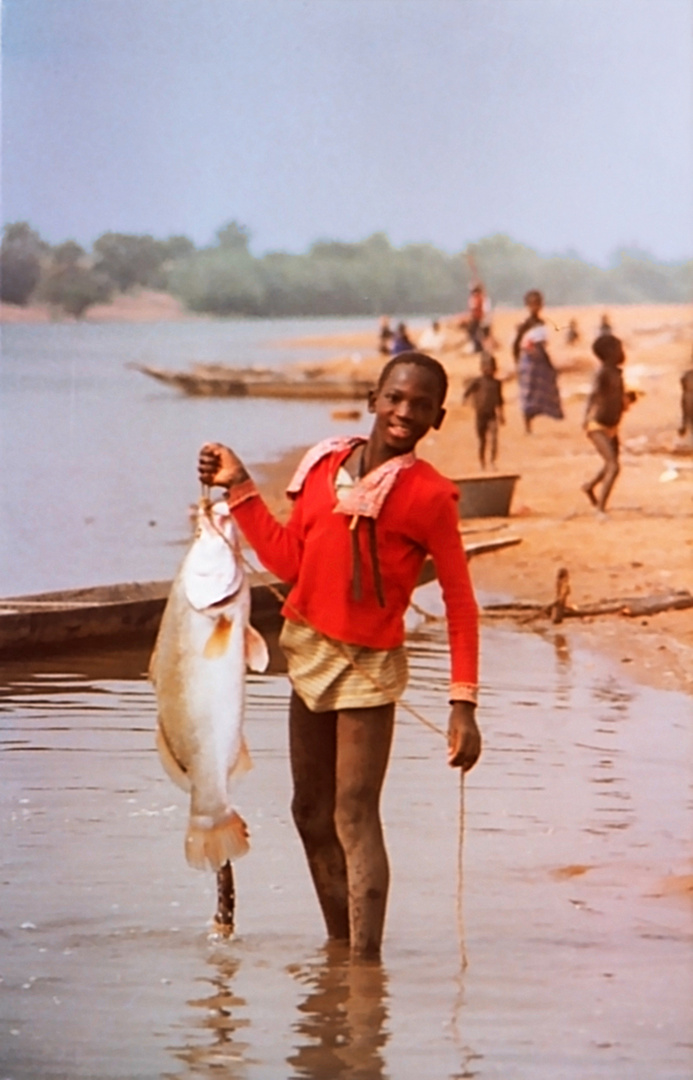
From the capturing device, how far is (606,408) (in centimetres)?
404

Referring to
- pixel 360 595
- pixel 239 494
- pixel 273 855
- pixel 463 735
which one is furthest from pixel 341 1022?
pixel 239 494

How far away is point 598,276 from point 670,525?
0.57 m

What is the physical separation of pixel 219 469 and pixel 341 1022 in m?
1.01

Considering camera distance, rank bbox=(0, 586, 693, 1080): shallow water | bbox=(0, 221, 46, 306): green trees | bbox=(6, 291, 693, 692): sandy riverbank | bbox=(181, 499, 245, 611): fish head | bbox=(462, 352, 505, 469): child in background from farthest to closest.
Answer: bbox=(462, 352, 505, 469): child in background, bbox=(6, 291, 693, 692): sandy riverbank, bbox=(0, 221, 46, 306): green trees, bbox=(0, 586, 693, 1080): shallow water, bbox=(181, 499, 245, 611): fish head

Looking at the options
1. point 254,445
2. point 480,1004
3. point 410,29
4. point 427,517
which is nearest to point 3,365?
point 254,445

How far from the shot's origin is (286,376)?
185 inches

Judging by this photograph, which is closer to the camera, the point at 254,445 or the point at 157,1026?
the point at 157,1026

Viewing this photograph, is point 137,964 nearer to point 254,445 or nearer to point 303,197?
point 254,445

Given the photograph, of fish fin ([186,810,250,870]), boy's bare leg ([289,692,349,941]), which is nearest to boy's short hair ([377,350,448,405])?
boy's bare leg ([289,692,349,941])

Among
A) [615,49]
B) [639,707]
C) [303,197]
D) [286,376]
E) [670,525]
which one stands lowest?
[639,707]

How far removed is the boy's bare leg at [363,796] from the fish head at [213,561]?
283 mm

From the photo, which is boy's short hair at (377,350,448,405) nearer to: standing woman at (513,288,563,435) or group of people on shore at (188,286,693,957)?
group of people on shore at (188,286,693,957)

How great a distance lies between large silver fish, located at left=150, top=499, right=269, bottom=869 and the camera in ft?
9.44

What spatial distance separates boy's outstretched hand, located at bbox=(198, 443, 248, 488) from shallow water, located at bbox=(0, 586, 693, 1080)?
881mm
